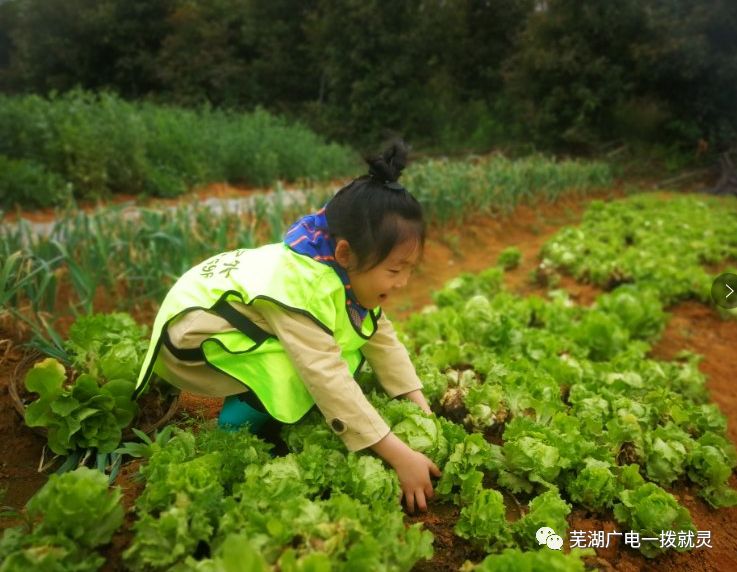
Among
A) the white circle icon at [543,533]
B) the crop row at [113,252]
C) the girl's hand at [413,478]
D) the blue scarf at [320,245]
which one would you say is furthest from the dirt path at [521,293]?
the blue scarf at [320,245]

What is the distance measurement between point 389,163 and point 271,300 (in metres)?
0.57

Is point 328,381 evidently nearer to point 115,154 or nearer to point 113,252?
point 113,252

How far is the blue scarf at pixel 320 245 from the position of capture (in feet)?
6.05

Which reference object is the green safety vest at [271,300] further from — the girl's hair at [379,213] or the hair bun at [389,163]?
the hair bun at [389,163]

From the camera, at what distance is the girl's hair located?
5.63ft

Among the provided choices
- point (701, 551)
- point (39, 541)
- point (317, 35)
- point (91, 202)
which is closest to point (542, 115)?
point (317, 35)

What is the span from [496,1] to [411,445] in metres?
18.8

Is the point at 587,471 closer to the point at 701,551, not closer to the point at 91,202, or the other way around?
the point at 701,551

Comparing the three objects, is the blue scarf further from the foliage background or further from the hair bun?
the foliage background

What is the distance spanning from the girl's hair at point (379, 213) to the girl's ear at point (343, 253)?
0.02 metres

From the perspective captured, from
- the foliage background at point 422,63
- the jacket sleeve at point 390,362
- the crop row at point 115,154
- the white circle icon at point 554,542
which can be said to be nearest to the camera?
the white circle icon at point 554,542

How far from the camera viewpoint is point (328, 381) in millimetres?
1665

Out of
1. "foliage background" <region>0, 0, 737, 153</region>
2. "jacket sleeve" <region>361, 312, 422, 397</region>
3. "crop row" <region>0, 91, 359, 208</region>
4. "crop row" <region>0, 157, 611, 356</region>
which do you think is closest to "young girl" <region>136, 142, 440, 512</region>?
"jacket sleeve" <region>361, 312, 422, 397</region>

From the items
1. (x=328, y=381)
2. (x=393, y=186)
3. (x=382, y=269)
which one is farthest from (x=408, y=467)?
(x=393, y=186)
